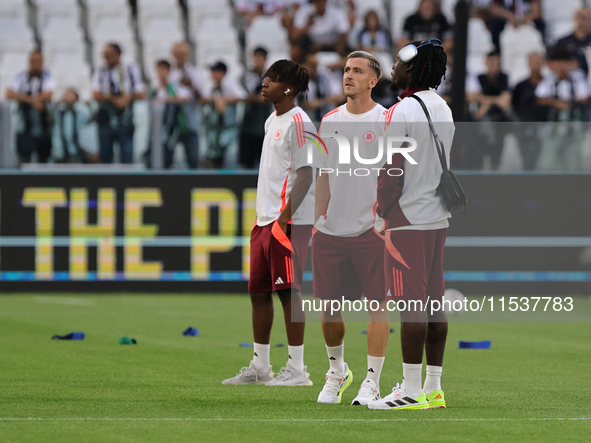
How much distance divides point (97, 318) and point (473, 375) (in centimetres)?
582

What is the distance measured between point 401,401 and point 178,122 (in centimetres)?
1008

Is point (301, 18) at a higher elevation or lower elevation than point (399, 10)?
lower

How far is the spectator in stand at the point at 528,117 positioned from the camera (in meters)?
16.1

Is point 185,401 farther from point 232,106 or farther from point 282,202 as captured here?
point 232,106

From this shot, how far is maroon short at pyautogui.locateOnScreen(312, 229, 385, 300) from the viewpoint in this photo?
738 cm

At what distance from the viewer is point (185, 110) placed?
54.1ft

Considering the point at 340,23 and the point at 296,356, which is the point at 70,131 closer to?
the point at 340,23

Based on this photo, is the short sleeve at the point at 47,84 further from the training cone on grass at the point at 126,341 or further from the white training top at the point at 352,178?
the white training top at the point at 352,178

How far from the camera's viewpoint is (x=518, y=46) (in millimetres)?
19953

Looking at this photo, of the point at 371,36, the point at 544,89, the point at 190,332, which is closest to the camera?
the point at 190,332

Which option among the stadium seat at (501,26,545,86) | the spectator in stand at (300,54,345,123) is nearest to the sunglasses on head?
the spectator in stand at (300,54,345,123)

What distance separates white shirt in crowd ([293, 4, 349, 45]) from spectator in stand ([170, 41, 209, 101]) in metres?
2.07

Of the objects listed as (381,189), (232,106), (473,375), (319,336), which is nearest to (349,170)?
(381,189)

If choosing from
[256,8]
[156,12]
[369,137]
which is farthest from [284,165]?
[156,12]
